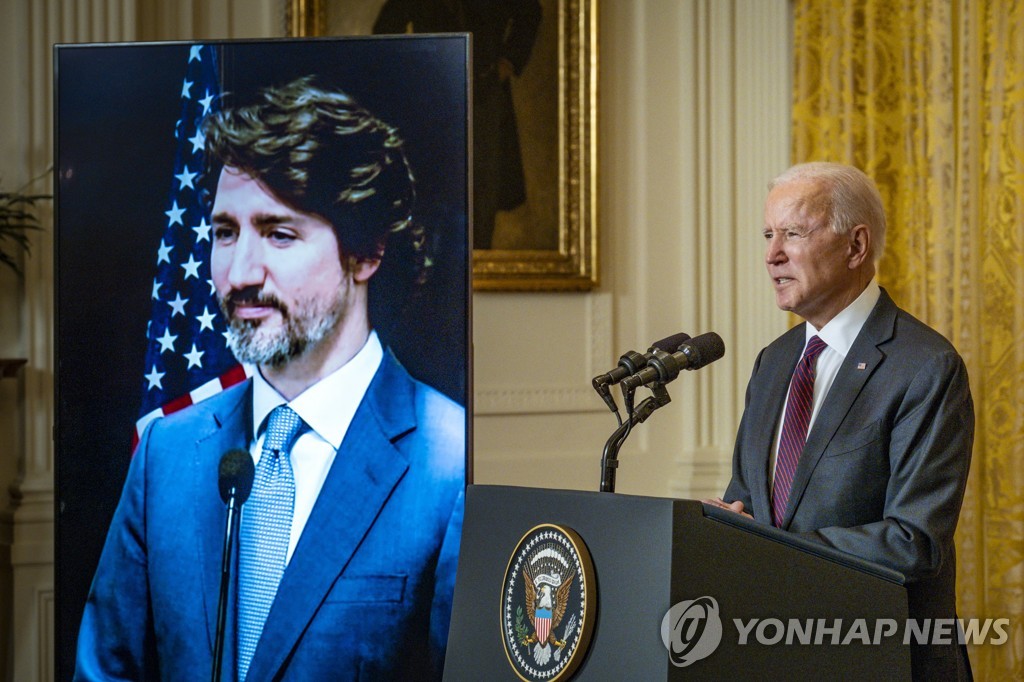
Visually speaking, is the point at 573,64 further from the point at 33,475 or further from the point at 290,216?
the point at 33,475

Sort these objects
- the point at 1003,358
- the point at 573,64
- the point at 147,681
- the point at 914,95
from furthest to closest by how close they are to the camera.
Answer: the point at 573,64 < the point at 914,95 < the point at 1003,358 < the point at 147,681

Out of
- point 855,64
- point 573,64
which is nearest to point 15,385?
point 573,64

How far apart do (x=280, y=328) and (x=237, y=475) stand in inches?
17.3

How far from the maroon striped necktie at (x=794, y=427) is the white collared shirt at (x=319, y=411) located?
47.2 inches

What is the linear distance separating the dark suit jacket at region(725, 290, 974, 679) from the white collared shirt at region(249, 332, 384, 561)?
1225 millimetres

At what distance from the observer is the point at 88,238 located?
3.16m

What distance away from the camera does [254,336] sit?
3135mm

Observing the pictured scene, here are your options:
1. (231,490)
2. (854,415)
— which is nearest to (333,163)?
(231,490)

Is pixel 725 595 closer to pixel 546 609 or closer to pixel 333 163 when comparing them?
pixel 546 609

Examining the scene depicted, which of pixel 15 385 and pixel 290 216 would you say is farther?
pixel 15 385

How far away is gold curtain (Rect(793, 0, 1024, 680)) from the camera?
13.1ft

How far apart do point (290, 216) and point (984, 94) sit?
2729 millimetres

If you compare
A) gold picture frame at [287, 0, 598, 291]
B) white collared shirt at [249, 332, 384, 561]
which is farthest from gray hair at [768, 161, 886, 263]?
gold picture frame at [287, 0, 598, 291]

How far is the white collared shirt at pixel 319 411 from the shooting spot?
10.1ft
